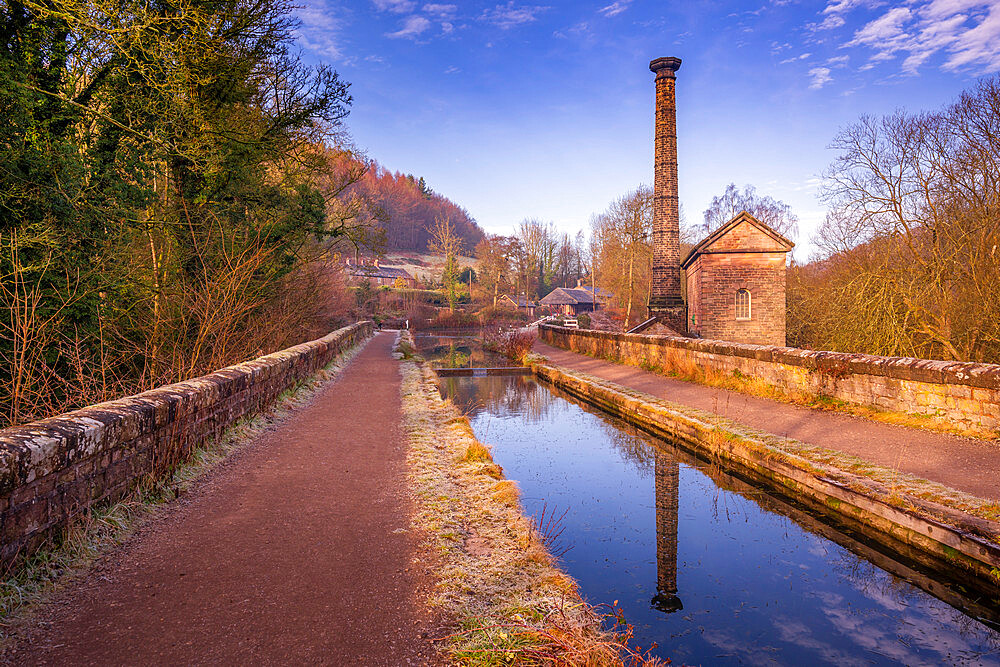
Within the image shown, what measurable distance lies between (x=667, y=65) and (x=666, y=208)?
6502 millimetres

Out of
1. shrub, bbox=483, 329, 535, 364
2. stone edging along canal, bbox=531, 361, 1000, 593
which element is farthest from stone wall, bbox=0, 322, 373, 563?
shrub, bbox=483, 329, 535, 364

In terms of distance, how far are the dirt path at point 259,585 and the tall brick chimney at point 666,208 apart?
21.9 m

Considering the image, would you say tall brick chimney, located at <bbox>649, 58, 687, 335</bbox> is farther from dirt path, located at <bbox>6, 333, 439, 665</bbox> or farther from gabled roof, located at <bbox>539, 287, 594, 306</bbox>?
gabled roof, located at <bbox>539, 287, 594, 306</bbox>

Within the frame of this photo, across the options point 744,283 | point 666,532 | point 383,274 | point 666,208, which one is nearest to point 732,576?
point 666,532

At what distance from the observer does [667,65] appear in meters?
23.9

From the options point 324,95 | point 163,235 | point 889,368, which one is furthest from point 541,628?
point 324,95

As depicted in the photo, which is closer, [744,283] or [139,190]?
[139,190]

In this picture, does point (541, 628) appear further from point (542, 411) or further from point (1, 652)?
point (542, 411)

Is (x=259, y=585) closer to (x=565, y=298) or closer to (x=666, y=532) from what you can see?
(x=666, y=532)

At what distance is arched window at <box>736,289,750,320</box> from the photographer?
80.8 ft

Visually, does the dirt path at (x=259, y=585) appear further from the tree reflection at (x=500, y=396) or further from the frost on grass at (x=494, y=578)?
the tree reflection at (x=500, y=396)

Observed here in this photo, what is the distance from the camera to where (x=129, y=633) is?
8.46 feet

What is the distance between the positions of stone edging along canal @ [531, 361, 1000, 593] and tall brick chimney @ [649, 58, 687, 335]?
16477mm

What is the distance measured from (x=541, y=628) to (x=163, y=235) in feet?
30.0
